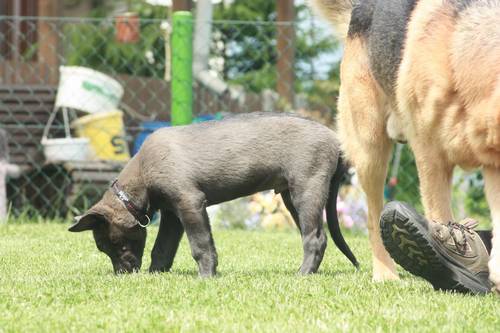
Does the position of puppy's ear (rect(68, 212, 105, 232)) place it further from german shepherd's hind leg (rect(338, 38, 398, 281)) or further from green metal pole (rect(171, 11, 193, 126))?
green metal pole (rect(171, 11, 193, 126))

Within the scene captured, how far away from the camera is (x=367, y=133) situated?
4.48 metres

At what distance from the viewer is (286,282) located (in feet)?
13.0

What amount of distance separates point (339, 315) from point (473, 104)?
1.00 meters

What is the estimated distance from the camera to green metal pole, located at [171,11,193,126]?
24.8ft

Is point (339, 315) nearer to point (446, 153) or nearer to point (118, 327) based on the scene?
point (118, 327)

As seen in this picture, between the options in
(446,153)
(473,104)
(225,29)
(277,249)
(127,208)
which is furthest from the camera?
(225,29)

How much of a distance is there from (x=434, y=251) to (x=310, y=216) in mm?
1068

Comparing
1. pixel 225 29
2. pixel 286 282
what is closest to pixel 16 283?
pixel 286 282

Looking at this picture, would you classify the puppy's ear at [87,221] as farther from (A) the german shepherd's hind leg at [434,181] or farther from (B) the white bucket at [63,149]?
(B) the white bucket at [63,149]

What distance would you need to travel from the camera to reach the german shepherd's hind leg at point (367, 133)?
14.6 ft

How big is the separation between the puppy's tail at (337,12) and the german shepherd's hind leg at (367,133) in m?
0.44

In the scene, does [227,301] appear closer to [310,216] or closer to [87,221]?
[310,216]

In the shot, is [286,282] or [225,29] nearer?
[286,282]

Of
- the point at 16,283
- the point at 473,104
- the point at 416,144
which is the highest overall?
the point at 473,104
